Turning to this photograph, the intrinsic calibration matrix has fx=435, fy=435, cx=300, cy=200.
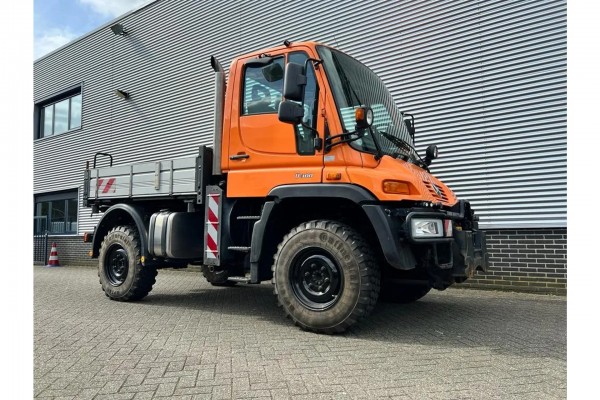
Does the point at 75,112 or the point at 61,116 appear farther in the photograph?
the point at 61,116

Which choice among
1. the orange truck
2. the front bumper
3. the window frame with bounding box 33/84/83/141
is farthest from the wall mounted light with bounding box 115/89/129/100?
the front bumper

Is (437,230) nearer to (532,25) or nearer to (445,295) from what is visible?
(445,295)

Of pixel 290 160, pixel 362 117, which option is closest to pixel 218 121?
pixel 290 160

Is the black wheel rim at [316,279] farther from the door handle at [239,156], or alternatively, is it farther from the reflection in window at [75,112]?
the reflection in window at [75,112]

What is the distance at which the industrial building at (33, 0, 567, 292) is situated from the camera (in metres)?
7.16

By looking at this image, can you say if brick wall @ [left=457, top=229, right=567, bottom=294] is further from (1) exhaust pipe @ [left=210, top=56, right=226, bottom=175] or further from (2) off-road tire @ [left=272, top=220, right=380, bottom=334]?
(1) exhaust pipe @ [left=210, top=56, right=226, bottom=175]

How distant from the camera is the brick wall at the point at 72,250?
14.7 metres

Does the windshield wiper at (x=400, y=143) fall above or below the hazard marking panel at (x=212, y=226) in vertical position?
above

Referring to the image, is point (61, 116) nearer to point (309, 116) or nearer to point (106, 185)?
point (106, 185)

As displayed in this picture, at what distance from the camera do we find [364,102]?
16.0 feet

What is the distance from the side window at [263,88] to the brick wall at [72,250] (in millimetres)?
11463

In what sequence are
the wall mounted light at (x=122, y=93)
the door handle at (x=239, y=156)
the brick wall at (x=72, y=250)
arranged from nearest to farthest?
the door handle at (x=239, y=156) < the wall mounted light at (x=122, y=93) < the brick wall at (x=72, y=250)

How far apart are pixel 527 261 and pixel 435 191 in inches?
136

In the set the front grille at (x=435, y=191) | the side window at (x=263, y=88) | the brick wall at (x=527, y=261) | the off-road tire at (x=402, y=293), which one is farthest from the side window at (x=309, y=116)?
the brick wall at (x=527, y=261)
